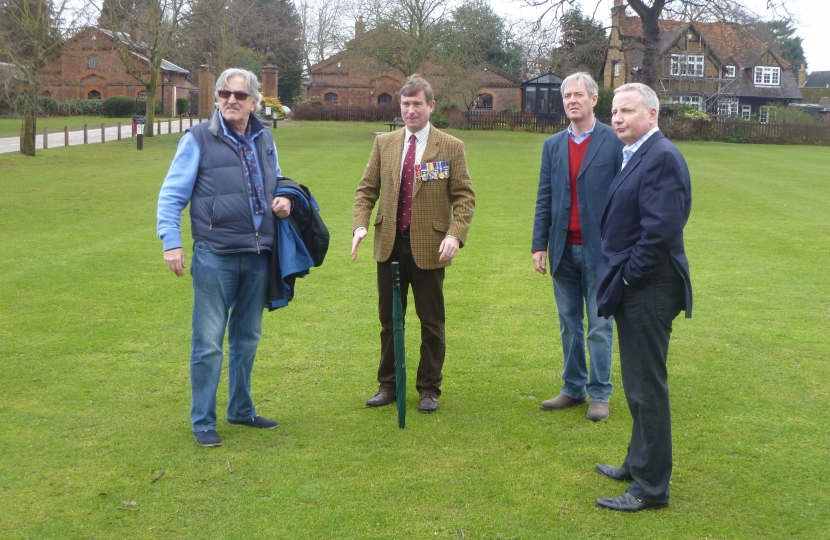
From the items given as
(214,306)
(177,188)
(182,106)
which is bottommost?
(214,306)

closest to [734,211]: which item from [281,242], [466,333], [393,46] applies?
[466,333]

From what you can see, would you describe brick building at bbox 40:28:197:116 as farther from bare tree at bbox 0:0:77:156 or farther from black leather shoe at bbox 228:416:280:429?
black leather shoe at bbox 228:416:280:429

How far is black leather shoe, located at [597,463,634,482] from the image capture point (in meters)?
4.77

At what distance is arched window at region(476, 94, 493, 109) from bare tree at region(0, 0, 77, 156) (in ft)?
153

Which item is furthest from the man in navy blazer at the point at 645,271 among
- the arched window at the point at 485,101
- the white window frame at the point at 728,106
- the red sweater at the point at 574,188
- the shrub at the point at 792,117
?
the arched window at the point at 485,101

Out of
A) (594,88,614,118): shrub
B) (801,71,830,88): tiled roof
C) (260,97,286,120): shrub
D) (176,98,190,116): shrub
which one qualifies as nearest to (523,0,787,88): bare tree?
(594,88,614,118): shrub

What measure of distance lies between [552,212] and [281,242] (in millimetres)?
A: 1889

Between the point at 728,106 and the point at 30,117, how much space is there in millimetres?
61029

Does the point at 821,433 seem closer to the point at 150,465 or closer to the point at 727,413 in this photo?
the point at 727,413

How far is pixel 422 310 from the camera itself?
19.7 ft

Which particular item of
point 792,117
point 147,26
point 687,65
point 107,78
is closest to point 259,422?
point 147,26

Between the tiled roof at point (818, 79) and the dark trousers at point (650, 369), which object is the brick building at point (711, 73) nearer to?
the tiled roof at point (818, 79)

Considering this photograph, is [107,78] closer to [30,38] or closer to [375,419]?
[30,38]

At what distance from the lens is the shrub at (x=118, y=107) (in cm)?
6394
